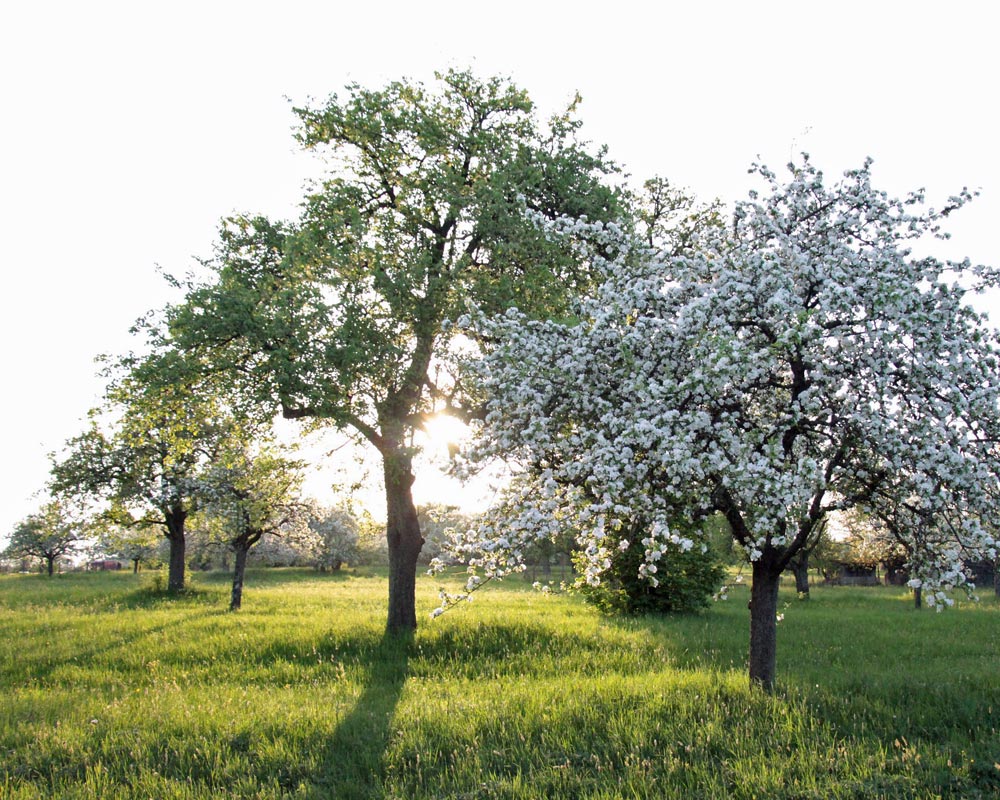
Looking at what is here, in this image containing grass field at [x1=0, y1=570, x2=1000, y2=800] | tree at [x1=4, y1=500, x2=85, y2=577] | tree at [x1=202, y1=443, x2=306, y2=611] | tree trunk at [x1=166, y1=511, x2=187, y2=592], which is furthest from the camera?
tree at [x1=4, y1=500, x2=85, y2=577]

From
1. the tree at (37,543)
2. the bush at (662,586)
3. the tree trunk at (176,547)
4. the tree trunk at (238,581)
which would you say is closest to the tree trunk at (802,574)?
the bush at (662,586)

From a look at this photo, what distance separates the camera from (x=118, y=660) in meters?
15.8

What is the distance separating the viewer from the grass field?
7.61m

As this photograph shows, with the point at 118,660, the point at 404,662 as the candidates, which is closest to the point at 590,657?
the point at 404,662

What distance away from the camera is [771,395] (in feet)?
31.6

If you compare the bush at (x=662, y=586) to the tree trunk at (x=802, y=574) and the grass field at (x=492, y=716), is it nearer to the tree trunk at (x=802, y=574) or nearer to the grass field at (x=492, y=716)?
the grass field at (x=492, y=716)

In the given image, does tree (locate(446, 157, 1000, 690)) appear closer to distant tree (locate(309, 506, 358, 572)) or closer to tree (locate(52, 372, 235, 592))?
tree (locate(52, 372, 235, 592))

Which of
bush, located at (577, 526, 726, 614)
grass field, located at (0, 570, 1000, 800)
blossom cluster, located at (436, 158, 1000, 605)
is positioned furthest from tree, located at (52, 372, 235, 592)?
blossom cluster, located at (436, 158, 1000, 605)

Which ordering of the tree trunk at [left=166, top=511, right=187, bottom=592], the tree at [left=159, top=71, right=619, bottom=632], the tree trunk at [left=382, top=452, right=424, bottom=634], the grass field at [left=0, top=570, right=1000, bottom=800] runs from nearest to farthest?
the grass field at [left=0, top=570, right=1000, bottom=800] → the tree at [left=159, top=71, right=619, bottom=632] → the tree trunk at [left=382, top=452, right=424, bottom=634] → the tree trunk at [left=166, top=511, right=187, bottom=592]

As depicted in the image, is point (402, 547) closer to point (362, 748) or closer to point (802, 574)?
point (362, 748)

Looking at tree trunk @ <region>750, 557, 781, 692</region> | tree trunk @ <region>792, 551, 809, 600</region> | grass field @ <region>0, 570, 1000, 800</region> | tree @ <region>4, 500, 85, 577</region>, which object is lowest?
tree @ <region>4, 500, 85, 577</region>

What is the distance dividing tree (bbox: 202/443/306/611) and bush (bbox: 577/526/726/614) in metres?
12.8

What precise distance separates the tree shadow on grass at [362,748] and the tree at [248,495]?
14.7 m

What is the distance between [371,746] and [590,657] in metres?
7.03
